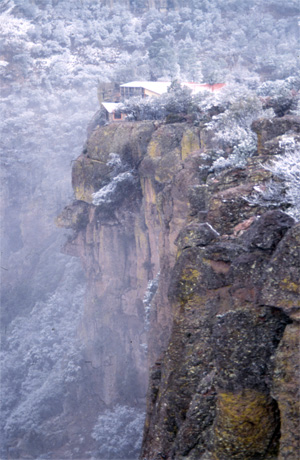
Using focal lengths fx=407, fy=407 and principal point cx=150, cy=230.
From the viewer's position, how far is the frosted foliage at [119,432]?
18859 mm

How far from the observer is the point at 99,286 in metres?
23.1

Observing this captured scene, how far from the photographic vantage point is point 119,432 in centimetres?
1983

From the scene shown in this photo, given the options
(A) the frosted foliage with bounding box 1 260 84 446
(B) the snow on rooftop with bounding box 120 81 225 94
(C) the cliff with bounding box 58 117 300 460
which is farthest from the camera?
(B) the snow on rooftop with bounding box 120 81 225 94

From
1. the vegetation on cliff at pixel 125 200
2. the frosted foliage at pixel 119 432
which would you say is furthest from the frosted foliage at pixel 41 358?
the frosted foliage at pixel 119 432

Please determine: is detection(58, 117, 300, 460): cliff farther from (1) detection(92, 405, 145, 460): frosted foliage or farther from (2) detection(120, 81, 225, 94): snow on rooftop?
(2) detection(120, 81, 225, 94): snow on rooftop

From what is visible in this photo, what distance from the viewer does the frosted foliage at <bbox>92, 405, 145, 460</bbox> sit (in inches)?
742

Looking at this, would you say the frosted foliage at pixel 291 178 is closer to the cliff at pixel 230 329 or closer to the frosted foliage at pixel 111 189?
the cliff at pixel 230 329

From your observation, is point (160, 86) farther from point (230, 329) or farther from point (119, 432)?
point (230, 329)

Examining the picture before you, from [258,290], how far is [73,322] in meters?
22.9

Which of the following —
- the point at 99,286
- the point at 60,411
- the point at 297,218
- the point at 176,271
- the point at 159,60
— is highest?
the point at 159,60

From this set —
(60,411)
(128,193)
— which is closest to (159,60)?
(128,193)

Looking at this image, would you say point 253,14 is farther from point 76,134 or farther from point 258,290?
point 258,290

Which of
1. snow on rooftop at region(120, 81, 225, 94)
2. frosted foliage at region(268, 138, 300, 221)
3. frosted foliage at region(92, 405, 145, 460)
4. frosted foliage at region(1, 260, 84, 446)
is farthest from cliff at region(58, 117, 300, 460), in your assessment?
snow on rooftop at region(120, 81, 225, 94)

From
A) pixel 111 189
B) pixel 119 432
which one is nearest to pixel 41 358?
pixel 119 432
